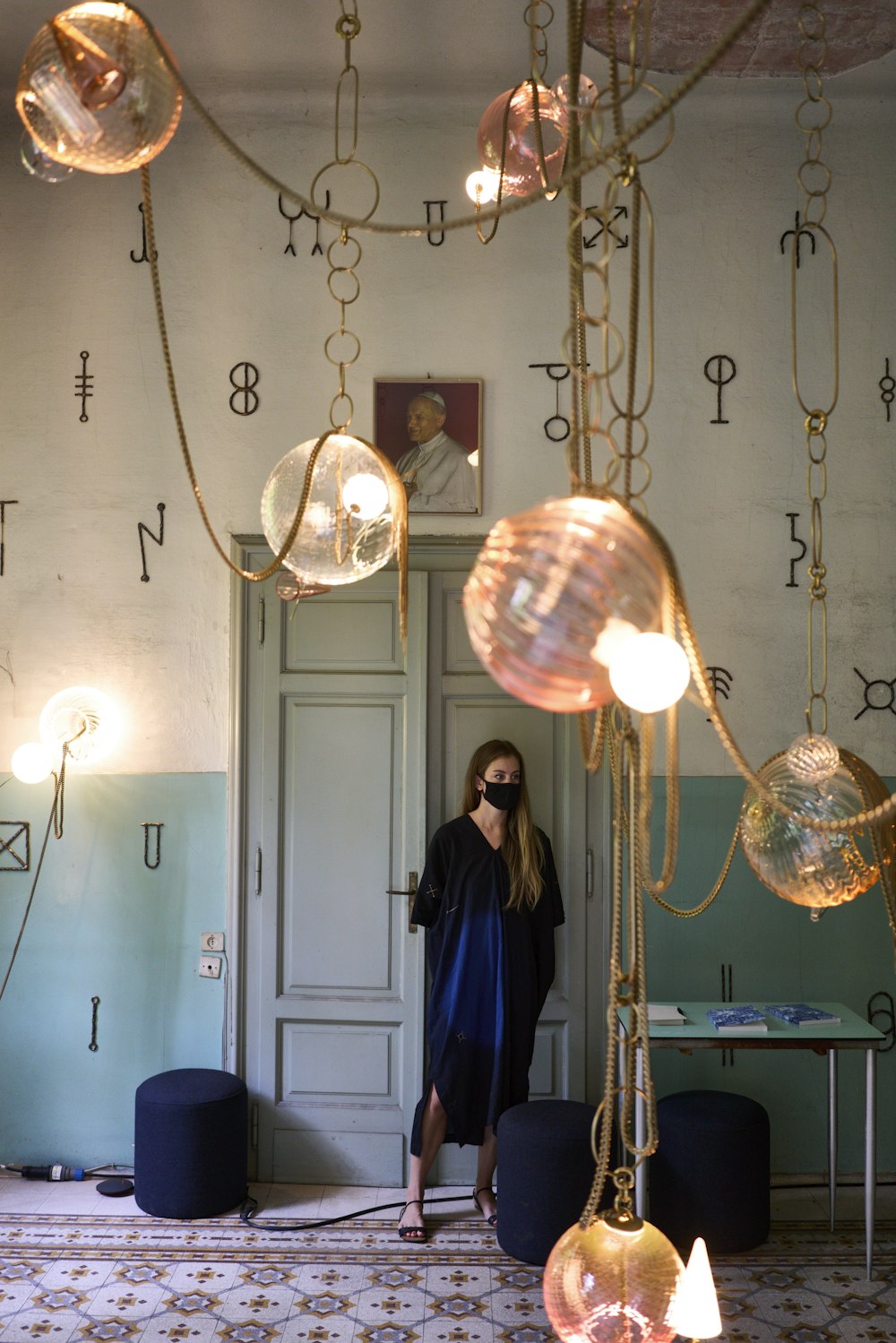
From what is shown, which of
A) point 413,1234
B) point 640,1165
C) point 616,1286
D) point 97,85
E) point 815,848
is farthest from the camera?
point 413,1234

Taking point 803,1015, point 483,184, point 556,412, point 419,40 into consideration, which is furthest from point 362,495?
point 419,40

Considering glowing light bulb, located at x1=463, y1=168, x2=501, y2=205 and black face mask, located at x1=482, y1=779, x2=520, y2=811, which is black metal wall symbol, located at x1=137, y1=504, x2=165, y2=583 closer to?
black face mask, located at x1=482, y1=779, x2=520, y2=811

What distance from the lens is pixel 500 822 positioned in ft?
14.9

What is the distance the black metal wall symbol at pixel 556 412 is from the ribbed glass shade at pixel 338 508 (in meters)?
2.31

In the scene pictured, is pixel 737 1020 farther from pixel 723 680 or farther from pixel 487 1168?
pixel 723 680

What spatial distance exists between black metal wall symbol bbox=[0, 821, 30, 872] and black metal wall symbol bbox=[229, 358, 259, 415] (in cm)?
178

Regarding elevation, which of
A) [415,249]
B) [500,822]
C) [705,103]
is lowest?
[500,822]

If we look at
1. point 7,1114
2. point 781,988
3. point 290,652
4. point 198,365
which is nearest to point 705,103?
point 198,365

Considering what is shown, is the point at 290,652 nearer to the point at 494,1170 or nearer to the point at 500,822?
the point at 500,822

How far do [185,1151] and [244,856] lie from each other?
1.06 meters

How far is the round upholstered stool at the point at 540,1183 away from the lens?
3924 millimetres

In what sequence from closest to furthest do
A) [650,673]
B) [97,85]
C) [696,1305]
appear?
[650,673], [696,1305], [97,85]

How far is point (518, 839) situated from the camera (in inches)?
176

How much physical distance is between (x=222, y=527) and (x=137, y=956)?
166 cm
